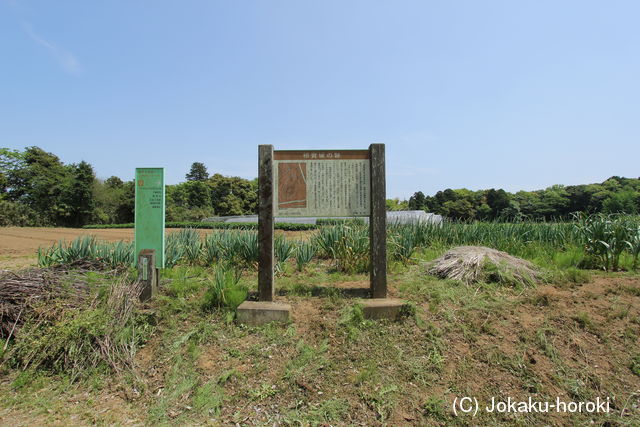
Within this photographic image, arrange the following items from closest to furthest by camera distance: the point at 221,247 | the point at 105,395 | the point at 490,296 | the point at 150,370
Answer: the point at 105,395 → the point at 150,370 → the point at 490,296 → the point at 221,247

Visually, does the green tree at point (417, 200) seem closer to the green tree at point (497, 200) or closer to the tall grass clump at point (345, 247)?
the green tree at point (497, 200)

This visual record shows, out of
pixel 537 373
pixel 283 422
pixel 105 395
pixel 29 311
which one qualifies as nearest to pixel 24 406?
pixel 105 395

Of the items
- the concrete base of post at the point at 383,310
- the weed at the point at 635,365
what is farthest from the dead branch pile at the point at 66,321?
the weed at the point at 635,365

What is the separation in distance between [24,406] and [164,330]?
1.12 meters

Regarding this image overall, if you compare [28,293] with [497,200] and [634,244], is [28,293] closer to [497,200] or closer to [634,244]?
[634,244]

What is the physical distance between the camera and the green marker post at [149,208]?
14.4ft

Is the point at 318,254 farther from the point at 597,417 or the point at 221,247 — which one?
the point at 597,417

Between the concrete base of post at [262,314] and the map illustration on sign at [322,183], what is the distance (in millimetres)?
1128

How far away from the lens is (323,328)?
3.26m

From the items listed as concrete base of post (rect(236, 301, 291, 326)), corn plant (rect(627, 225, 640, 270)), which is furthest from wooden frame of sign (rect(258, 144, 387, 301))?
corn plant (rect(627, 225, 640, 270))

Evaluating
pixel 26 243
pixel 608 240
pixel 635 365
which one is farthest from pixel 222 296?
pixel 26 243

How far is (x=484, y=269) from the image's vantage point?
444 centimetres

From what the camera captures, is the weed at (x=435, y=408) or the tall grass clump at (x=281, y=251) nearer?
the weed at (x=435, y=408)

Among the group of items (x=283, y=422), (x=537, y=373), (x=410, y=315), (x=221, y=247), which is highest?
(x=221, y=247)
